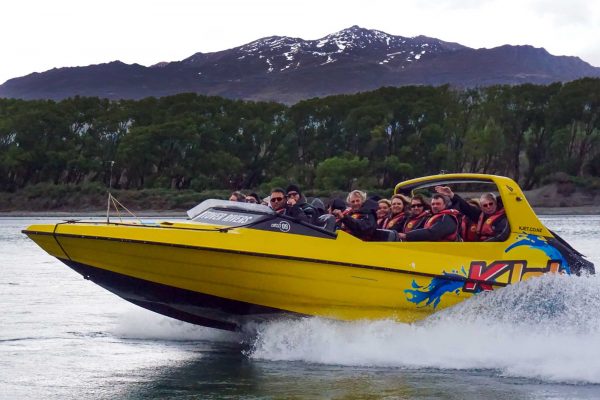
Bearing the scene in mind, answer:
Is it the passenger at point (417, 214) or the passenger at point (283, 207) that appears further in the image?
the passenger at point (417, 214)

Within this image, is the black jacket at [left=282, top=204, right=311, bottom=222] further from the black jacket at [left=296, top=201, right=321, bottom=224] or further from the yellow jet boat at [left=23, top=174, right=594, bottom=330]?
the yellow jet boat at [left=23, top=174, right=594, bottom=330]

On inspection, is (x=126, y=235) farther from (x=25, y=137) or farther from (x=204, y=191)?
(x=25, y=137)

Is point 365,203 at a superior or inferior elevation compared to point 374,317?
superior

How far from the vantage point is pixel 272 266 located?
10.0m

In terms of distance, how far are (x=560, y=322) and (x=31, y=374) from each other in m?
5.11

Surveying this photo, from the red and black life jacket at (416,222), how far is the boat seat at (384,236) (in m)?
0.38

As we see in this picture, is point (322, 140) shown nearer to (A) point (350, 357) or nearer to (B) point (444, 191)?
(B) point (444, 191)

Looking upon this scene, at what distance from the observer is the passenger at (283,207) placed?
10.7 meters

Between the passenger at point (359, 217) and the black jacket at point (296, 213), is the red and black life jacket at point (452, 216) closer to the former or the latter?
the passenger at point (359, 217)

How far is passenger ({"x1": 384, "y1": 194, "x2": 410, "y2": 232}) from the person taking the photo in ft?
36.8

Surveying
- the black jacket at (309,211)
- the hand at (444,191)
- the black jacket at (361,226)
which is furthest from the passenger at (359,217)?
the hand at (444,191)

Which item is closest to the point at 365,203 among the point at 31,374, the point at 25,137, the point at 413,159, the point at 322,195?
the point at 31,374

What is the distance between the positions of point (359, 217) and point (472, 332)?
1677 millimetres

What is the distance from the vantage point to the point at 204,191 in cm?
6259
